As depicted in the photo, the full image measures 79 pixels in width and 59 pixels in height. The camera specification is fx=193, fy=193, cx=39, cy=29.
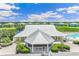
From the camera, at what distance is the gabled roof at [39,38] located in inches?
75.4

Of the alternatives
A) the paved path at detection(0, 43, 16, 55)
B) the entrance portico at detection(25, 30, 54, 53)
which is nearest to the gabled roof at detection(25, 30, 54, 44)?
the entrance portico at detection(25, 30, 54, 53)

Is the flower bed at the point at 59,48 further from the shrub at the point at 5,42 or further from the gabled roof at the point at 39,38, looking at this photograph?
the shrub at the point at 5,42

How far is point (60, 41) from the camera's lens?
197 centimetres

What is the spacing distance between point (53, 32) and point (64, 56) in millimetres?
264

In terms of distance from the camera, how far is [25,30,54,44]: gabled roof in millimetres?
1916

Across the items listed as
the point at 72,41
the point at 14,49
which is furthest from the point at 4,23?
the point at 72,41

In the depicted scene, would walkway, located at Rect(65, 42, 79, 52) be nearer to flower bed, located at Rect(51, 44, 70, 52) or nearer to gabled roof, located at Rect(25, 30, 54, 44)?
flower bed, located at Rect(51, 44, 70, 52)

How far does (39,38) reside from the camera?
6.32 feet

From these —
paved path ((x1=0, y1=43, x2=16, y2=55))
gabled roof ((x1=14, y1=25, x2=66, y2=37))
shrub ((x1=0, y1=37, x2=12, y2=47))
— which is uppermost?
gabled roof ((x1=14, y1=25, x2=66, y2=37))

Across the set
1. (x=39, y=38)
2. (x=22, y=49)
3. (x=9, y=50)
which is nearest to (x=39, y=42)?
(x=39, y=38)

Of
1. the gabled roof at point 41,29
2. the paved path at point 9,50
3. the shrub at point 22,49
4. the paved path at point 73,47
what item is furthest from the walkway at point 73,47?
the paved path at point 9,50

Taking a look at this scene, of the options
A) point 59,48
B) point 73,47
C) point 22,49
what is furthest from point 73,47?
point 22,49

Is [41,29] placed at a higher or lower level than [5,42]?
higher

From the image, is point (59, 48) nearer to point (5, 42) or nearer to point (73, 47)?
point (73, 47)
